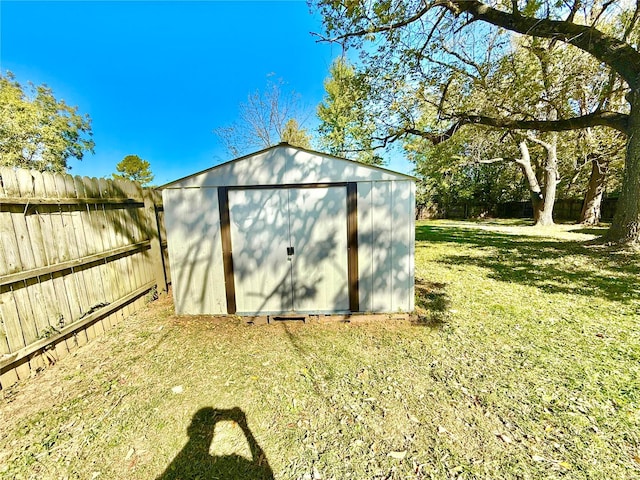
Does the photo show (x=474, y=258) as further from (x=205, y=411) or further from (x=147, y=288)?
(x=147, y=288)

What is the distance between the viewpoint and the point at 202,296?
4.03 metres

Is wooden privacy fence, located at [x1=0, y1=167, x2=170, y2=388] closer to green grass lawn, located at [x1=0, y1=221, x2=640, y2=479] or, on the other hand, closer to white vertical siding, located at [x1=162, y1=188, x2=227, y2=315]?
green grass lawn, located at [x1=0, y1=221, x2=640, y2=479]

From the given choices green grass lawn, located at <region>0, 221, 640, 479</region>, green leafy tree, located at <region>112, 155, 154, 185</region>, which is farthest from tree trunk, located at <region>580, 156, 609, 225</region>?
green leafy tree, located at <region>112, 155, 154, 185</region>

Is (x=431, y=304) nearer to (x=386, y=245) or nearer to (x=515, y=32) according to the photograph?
(x=386, y=245)

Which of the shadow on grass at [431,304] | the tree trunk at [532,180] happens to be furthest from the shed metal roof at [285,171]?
the tree trunk at [532,180]

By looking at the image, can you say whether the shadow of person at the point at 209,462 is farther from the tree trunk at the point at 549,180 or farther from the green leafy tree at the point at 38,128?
the green leafy tree at the point at 38,128

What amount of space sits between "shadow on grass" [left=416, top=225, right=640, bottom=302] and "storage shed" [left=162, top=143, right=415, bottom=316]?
3.36m

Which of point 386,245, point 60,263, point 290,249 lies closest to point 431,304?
point 386,245

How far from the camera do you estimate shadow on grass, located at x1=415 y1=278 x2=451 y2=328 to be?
376 centimetres

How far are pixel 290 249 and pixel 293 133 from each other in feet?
45.5

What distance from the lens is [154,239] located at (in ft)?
16.6

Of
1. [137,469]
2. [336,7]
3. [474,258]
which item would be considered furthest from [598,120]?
[137,469]

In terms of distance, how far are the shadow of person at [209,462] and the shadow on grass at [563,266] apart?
539 centimetres

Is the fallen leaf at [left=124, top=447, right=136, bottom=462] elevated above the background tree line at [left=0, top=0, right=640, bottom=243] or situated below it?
below
